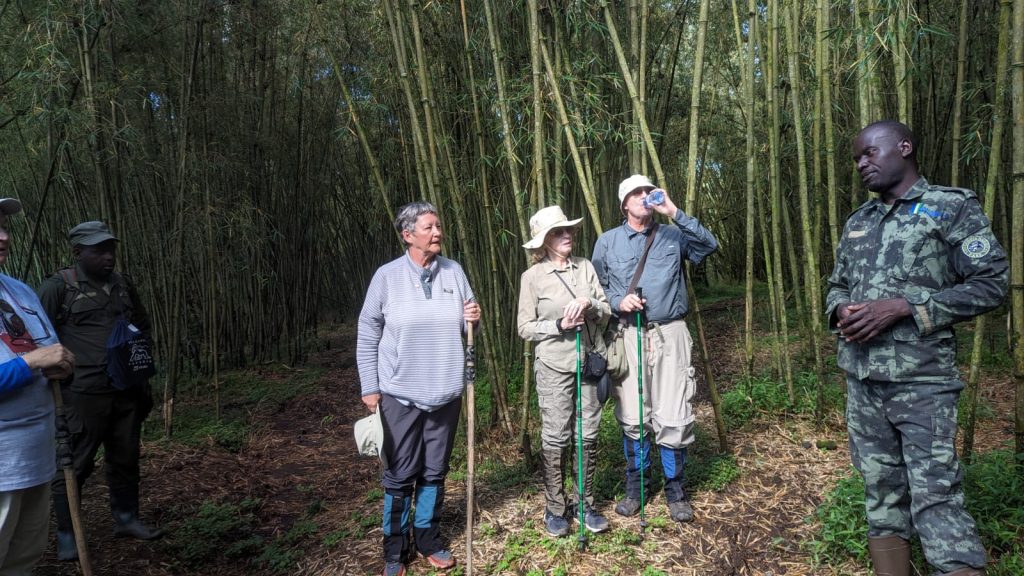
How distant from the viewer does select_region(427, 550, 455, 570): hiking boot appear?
90.0 inches

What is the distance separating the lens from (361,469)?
145 inches

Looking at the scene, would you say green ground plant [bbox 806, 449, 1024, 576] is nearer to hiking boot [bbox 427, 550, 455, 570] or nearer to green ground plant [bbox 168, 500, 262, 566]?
hiking boot [bbox 427, 550, 455, 570]

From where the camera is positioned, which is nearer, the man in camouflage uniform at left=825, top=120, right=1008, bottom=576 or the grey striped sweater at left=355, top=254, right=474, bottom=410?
the man in camouflage uniform at left=825, top=120, right=1008, bottom=576

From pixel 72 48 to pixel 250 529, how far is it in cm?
306

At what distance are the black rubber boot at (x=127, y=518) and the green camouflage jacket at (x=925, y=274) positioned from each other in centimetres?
301

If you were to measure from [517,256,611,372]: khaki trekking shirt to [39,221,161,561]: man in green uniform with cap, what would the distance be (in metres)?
1.85

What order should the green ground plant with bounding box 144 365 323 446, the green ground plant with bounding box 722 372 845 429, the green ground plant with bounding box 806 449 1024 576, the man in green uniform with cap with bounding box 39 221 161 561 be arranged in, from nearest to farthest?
1. the green ground plant with bounding box 806 449 1024 576
2. the man in green uniform with cap with bounding box 39 221 161 561
3. the green ground plant with bounding box 722 372 845 429
4. the green ground plant with bounding box 144 365 323 446

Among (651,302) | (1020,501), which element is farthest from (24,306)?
(1020,501)

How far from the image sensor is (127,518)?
110 inches

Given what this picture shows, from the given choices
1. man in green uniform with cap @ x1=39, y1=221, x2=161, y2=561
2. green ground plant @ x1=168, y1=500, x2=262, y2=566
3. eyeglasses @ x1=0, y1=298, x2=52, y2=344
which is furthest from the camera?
green ground plant @ x1=168, y1=500, x2=262, y2=566

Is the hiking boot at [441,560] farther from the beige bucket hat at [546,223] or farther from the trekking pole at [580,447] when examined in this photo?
the beige bucket hat at [546,223]

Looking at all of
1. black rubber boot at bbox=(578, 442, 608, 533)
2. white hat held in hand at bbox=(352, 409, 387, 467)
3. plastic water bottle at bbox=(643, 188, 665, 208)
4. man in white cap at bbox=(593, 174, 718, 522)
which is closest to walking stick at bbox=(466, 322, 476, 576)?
white hat held in hand at bbox=(352, 409, 387, 467)

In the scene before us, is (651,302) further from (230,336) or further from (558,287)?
(230,336)

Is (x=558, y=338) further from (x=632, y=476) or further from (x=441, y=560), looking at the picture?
(x=441, y=560)
